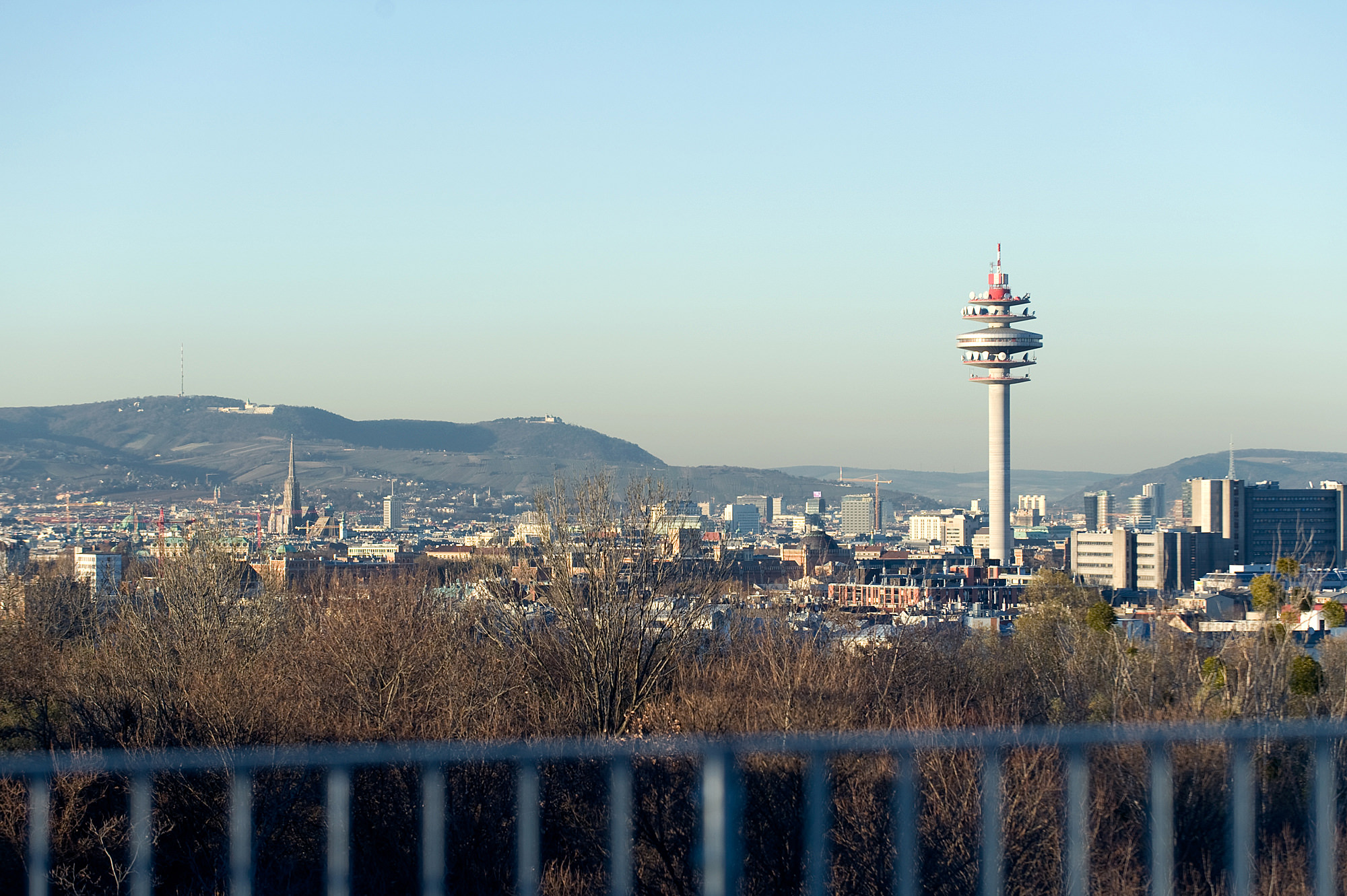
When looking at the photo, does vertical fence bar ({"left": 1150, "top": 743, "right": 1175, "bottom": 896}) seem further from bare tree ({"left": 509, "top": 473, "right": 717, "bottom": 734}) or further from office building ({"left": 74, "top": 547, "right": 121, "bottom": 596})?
office building ({"left": 74, "top": 547, "right": 121, "bottom": 596})

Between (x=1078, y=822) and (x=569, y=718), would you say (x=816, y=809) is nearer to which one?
(x=1078, y=822)

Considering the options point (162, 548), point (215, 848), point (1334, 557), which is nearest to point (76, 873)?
point (215, 848)

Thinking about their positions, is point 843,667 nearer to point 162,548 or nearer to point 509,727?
point 509,727

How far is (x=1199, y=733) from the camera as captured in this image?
489 cm

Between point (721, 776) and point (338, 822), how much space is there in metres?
1.27

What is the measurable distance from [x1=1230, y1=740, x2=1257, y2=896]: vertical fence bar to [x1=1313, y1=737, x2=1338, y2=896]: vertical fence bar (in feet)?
0.75

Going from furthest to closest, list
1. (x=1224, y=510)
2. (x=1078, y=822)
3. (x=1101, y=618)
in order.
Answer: (x=1224, y=510) → (x=1101, y=618) → (x=1078, y=822)

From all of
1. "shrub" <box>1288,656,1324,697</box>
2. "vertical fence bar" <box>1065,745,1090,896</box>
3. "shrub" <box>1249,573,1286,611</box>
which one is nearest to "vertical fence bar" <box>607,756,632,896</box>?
"vertical fence bar" <box>1065,745,1090,896</box>

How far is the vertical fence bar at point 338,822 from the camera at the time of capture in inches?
184

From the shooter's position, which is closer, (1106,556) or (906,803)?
(906,803)

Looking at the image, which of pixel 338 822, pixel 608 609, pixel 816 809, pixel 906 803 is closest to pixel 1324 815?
pixel 906 803

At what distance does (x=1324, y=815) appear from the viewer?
509cm

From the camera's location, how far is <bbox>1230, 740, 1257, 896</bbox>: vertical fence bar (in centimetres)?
524

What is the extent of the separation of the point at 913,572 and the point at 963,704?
79.5 m
